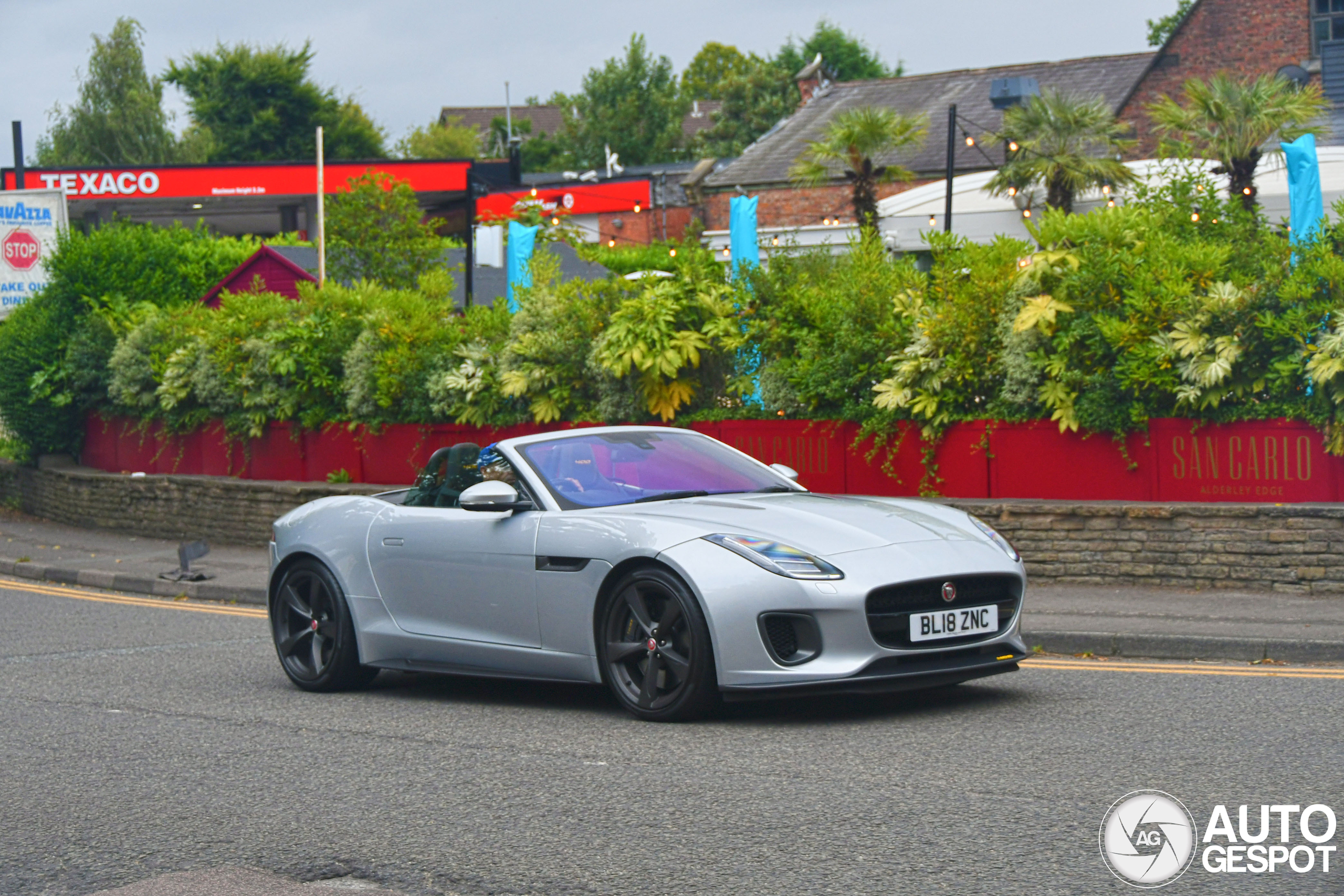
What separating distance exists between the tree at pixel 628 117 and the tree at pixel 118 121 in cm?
2679

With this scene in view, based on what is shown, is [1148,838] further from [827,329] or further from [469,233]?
[469,233]

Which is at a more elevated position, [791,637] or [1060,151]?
[1060,151]

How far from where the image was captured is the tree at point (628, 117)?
92375 mm

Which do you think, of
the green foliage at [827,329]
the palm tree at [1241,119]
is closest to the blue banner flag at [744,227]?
the green foliage at [827,329]

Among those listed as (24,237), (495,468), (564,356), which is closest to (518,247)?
(564,356)

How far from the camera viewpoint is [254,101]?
252 ft

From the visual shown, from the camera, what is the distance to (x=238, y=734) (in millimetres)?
6949

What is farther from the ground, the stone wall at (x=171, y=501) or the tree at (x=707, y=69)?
the tree at (x=707, y=69)

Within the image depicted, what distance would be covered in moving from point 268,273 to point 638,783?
25.1 meters

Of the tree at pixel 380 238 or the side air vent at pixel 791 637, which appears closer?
the side air vent at pixel 791 637

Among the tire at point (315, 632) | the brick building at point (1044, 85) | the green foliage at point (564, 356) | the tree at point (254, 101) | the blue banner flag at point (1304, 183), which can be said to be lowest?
the tire at point (315, 632)

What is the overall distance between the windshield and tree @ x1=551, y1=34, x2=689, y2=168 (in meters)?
85.2

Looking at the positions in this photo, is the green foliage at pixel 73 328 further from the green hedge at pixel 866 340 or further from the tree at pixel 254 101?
the tree at pixel 254 101

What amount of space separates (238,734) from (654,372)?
24.2 ft
